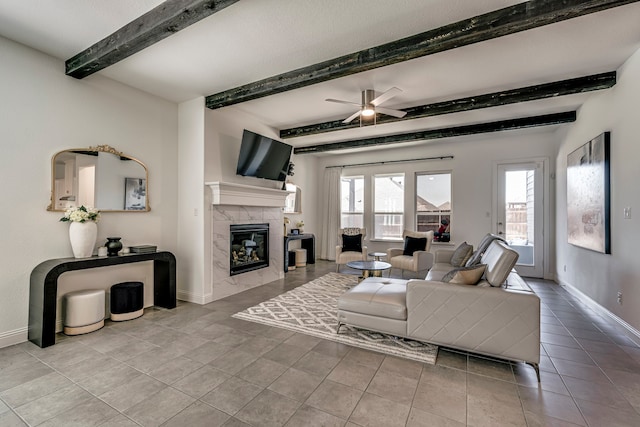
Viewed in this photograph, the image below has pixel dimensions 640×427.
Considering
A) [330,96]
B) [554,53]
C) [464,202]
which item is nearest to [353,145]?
[330,96]

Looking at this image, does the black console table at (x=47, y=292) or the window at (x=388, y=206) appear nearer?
the black console table at (x=47, y=292)

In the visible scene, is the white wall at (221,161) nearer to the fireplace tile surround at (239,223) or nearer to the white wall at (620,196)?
the fireplace tile surround at (239,223)

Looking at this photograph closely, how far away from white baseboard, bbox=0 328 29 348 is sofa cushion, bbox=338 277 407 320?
3.10 metres

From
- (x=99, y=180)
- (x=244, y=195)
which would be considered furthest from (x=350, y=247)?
(x=99, y=180)

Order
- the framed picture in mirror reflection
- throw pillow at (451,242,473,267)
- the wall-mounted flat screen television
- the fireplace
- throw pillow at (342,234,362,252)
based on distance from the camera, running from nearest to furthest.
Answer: the framed picture in mirror reflection
throw pillow at (451,242,473,267)
the wall-mounted flat screen television
the fireplace
throw pillow at (342,234,362,252)

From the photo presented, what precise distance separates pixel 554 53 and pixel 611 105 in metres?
1.18

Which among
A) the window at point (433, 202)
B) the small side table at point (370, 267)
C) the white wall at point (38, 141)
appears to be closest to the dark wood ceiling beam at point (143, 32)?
the white wall at point (38, 141)

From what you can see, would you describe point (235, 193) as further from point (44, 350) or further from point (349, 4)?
point (349, 4)

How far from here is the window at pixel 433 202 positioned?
20.4 ft

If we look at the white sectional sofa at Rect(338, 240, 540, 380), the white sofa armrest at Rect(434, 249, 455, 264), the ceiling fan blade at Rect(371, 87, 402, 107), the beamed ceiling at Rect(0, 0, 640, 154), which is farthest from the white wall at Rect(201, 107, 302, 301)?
the white sofa armrest at Rect(434, 249, 455, 264)

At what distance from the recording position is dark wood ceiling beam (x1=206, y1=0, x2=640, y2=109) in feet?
6.65

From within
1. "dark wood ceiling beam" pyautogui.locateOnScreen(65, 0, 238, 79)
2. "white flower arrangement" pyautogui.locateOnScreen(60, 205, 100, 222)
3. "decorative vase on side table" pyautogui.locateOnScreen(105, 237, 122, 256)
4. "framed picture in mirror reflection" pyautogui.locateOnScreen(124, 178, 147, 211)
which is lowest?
"decorative vase on side table" pyautogui.locateOnScreen(105, 237, 122, 256)

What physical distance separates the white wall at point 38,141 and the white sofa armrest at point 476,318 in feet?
11.6

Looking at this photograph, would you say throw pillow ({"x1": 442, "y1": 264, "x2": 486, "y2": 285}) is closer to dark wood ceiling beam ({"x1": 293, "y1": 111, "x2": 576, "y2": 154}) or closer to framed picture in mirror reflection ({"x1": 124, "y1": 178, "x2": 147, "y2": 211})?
dark wood ceiling beam ({"x1": 293, "y1": 111, "x2": 576, "y2": 154})
